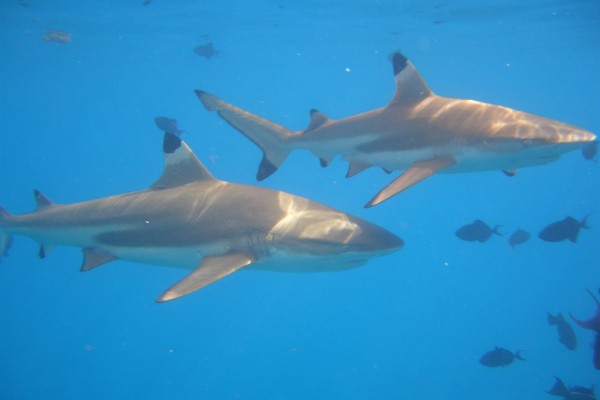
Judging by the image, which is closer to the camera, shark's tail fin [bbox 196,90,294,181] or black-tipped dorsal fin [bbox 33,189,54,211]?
shark's tail fin [bbox 196,90,294,181]

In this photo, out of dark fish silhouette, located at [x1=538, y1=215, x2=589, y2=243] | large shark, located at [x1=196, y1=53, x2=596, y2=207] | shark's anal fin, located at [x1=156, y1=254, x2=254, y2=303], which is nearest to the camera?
shark's anal fin, located at [x1=156, y1=254, x2=254, y2=303]

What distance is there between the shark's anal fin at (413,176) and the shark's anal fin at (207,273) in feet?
6.09

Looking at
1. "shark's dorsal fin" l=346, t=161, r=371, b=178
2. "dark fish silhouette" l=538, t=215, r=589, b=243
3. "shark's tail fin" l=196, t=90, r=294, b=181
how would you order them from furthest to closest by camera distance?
"dark fish silhouette" l=538, t=215, r=589, b=243 → "shark's dorsal fin" l=346, t=161, r=371, b=178 → "shark's tail fin" l=196, t=90, r=294, b=181

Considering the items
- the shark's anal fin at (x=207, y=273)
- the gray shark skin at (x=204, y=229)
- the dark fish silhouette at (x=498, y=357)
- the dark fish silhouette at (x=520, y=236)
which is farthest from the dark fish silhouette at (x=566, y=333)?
the shark's anal fin at (x=207, y=273)

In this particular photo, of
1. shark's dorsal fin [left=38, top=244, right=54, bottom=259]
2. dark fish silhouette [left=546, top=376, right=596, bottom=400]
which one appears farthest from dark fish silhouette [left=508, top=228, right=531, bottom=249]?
shark's dorsal fin [left=38, top=244, right=54, bottom=259]

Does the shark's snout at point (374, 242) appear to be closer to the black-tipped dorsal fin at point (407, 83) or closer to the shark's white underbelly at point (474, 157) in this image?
the shark's white underbelly at point (474, 157)

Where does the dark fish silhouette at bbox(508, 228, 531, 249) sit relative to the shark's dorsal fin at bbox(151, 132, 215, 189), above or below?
below

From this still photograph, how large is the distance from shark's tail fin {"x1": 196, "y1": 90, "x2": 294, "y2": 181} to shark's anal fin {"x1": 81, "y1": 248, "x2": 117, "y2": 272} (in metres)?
2.84

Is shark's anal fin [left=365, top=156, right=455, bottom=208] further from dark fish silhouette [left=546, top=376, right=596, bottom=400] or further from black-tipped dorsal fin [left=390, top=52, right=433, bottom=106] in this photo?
dark fish silhouette [left=546, top=376, right=596, bottom=400]

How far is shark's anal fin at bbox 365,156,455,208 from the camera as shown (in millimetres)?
5926

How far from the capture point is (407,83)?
7.34 meters

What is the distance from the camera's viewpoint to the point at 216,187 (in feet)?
21.3

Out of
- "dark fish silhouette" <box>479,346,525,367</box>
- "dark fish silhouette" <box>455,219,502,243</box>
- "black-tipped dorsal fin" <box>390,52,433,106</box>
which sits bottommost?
"dark fish silhouette" <box>479,346,525,367</box>

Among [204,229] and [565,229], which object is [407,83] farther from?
[565,229]
